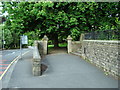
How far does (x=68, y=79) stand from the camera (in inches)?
298

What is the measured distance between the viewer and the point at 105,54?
30.1ft

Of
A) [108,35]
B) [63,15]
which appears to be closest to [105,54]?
[108,35]

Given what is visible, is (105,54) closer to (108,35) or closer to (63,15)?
(108,35)

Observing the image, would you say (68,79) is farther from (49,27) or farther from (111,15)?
(111,15)

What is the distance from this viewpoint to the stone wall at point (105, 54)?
7.78m

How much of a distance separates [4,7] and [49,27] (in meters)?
5.89

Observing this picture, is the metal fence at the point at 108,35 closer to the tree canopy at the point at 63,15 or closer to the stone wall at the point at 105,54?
the stone wall at the point at 105,54

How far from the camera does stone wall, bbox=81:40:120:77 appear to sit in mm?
7777

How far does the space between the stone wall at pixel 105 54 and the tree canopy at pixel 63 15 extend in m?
4.57

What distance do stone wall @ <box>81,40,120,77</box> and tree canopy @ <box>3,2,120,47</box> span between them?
4573 mm

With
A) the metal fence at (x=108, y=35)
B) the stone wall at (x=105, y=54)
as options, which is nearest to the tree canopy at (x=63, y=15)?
the stone wall at (x=105, y=54)

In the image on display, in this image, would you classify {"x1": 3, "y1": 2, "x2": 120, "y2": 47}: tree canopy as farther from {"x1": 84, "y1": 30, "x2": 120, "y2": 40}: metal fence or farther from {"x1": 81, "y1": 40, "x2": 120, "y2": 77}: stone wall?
{"x1": 84, "y1": 30, "x2": 120, "y2": 40}: metal fence

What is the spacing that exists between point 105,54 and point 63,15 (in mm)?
8475

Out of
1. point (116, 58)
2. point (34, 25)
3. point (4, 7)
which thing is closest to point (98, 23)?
point (34, 25)
